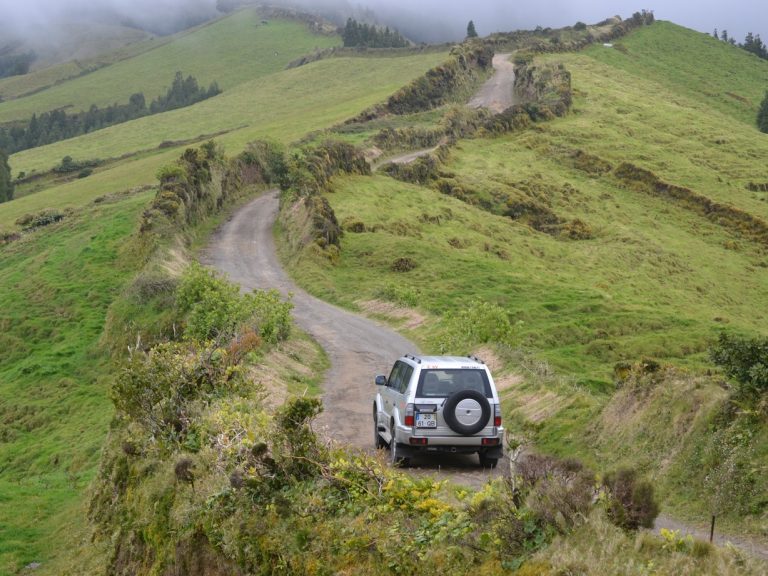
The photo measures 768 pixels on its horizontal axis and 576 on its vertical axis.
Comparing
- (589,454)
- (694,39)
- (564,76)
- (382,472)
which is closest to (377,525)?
(382,472)

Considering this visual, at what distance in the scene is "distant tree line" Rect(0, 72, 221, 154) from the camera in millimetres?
163375

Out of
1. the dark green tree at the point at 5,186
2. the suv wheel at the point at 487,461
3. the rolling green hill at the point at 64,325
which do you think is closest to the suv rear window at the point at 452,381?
the suv wheel at the point at 487,461

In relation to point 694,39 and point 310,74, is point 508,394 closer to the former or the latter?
point 310,74

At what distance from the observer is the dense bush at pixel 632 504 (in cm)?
730

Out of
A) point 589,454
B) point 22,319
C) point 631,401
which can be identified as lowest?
point 22,319

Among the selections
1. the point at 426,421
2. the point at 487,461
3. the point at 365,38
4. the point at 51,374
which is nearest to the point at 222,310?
the point at 51,374

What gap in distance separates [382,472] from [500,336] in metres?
18.8

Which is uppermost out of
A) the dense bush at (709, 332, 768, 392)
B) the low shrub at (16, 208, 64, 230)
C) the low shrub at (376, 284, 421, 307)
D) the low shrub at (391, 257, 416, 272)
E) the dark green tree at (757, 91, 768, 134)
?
the dense bush at (709, 332, 768, 392)

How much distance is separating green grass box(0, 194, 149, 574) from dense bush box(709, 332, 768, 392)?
46.6 feet

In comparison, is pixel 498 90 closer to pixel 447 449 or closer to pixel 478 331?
pixel 478 331

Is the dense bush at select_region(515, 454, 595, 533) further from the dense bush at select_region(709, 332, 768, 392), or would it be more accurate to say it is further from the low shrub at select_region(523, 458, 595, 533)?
the dense bush at select_region(709, 332, 768, 392)

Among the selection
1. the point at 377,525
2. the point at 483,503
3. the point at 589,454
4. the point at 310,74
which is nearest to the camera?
the point at 483,503

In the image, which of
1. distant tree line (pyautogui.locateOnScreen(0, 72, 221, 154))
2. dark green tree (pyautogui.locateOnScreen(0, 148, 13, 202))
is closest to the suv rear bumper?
dark green tree (pyautogui.locateOnScreen(0, 148, 13, 202))

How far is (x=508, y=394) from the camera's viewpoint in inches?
850
